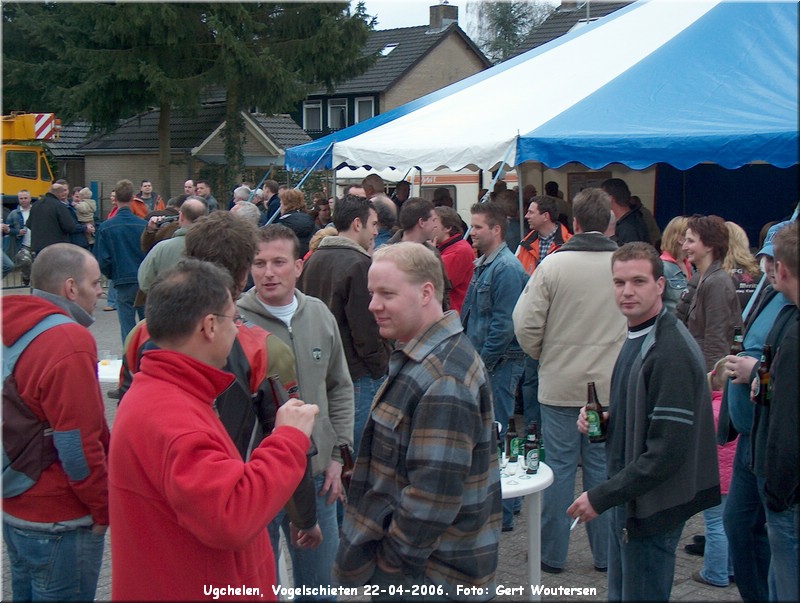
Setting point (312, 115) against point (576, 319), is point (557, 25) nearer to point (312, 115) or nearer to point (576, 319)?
point (312, 115)

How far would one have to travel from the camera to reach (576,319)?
4.71m

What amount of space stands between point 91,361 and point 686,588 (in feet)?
10.9

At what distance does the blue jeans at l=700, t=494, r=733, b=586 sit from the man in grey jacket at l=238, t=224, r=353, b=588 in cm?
218

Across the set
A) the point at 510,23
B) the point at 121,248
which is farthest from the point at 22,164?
the point at 510,23

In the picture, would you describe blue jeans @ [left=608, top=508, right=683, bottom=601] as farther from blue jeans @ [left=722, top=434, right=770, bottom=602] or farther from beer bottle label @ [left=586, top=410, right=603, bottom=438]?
blue jeans @ [left=722, top=434, right=770, bottom=602]

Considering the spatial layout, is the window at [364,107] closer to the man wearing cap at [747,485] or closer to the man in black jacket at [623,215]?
the man in black jacket at [623,215]

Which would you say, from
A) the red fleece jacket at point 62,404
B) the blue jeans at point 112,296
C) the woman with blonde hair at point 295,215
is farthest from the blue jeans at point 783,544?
the blue jeans at point 112,296

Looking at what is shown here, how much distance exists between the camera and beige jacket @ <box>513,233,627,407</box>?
4680 millimetres

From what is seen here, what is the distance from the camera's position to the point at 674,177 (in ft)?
41.4

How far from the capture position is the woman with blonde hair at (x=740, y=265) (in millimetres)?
5547

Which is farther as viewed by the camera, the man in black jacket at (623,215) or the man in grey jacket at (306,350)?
the man in black jacket at (623,215)

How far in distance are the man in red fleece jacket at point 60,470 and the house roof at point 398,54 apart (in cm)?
3127

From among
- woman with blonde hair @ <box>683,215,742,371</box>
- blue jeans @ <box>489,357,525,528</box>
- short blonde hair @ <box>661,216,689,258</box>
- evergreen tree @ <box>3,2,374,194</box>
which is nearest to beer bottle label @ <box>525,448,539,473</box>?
blue jeans @ <box>489,357,525,528</box>

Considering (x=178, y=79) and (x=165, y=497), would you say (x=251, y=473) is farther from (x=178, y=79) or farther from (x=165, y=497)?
(x=178, y=79)
